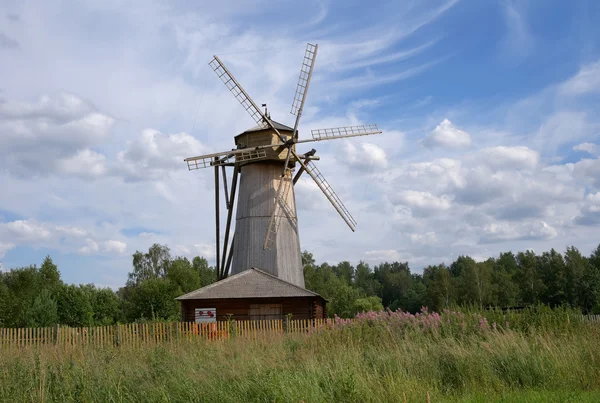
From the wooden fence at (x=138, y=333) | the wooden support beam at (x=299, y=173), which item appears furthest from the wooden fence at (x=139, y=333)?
the wooden support beam at (x=299, y=173)

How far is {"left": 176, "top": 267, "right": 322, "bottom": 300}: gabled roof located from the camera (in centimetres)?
2108

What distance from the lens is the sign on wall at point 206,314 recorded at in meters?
21.5

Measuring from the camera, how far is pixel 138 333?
50.5 ft

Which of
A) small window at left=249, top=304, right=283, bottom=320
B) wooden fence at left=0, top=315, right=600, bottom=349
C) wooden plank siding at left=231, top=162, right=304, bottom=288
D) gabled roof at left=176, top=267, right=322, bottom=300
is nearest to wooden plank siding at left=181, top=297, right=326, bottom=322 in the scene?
small window at left=249, top=304, right=283, bottom=320

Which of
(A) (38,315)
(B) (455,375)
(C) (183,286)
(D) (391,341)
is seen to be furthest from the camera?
(C) (183,286)

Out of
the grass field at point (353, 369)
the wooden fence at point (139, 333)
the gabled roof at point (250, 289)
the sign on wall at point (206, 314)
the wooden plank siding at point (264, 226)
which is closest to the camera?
the grass field at point (353, 369)

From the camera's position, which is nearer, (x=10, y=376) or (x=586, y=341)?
(x=10, y=376)

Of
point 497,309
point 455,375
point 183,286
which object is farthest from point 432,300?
point 455,375

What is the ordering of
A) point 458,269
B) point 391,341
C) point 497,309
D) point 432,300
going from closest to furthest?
point 391,341, point 497,309, point 432,300, point 458,269

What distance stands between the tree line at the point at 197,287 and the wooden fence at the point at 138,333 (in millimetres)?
15316

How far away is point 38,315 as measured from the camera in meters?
34.2

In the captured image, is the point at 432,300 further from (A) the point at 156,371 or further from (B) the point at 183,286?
(A) the point at 156,371

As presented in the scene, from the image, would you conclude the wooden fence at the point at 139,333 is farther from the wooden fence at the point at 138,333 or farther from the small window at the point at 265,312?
the small window at the point at 265,312

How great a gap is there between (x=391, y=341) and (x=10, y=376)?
22.6 feet
